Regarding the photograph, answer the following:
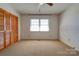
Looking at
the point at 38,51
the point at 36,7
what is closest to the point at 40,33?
the point at 36,7

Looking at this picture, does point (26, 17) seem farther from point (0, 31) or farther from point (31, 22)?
point (0, 31)

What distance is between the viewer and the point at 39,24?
21.7 ft

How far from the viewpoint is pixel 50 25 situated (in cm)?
686

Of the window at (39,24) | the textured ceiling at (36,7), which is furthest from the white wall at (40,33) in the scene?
the textured ceiling at (36,7)

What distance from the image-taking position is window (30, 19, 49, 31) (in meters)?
6.61

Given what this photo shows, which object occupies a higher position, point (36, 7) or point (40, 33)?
point (36, 7)

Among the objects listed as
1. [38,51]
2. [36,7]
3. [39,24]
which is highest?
[36,7]

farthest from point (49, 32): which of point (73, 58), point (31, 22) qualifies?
point (73, 58)

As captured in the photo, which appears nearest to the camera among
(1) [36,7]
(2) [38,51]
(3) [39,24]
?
(2) [38,51]

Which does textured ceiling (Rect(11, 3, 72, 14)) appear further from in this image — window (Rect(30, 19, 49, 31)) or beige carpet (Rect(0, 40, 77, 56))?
beige carpet (Rect(0, 40, 77, 56))

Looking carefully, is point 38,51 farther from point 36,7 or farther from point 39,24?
point 39,24

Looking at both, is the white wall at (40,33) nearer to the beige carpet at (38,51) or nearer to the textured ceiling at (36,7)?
the textured ceiling at (36,7)

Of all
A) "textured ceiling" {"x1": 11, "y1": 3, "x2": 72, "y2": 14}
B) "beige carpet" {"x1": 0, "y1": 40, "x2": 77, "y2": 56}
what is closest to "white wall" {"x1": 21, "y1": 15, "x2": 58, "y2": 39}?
"textured ceiling" {"x1": 11, "y1": 3, "x2": 72, "y2": 14}

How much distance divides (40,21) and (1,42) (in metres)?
3.11
